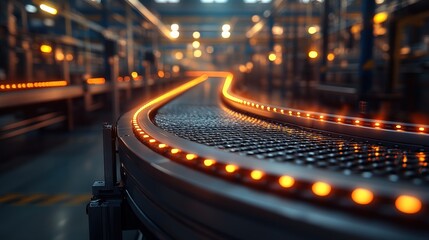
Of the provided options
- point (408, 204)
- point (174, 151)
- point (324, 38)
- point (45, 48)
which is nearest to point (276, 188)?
point (408, 204)

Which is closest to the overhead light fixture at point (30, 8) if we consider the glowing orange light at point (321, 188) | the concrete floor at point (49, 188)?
the concrete floor at point (49, 188)

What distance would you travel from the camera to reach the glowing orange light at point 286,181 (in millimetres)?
1268

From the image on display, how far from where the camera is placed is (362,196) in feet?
3.70

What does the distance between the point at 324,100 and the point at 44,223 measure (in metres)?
9.23

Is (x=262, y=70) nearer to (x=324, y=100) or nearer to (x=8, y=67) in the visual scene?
(x=324, y=100)

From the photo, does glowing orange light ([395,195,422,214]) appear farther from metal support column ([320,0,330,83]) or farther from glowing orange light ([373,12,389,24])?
metal support column ([320,0,330,83])

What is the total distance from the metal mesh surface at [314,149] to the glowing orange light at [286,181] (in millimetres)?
367

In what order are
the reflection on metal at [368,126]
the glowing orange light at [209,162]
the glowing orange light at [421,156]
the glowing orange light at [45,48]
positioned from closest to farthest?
the glowing orange light at [209,162], the glowing orange light at [421,156], the reflection on metal at [368,126], the glowing orange light at [45,48]

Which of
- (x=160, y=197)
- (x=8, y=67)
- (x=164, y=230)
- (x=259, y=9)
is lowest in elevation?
(x=164, y=230)

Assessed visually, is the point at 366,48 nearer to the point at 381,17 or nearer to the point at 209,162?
the point at 381,17

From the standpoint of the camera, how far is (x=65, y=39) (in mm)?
9109

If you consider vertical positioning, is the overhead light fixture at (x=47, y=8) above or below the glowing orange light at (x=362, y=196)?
above

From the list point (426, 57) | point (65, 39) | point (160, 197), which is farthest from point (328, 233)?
point (65, 39)

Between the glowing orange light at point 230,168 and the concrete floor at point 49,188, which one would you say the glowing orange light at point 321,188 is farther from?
the concrete floor at point 49,188
